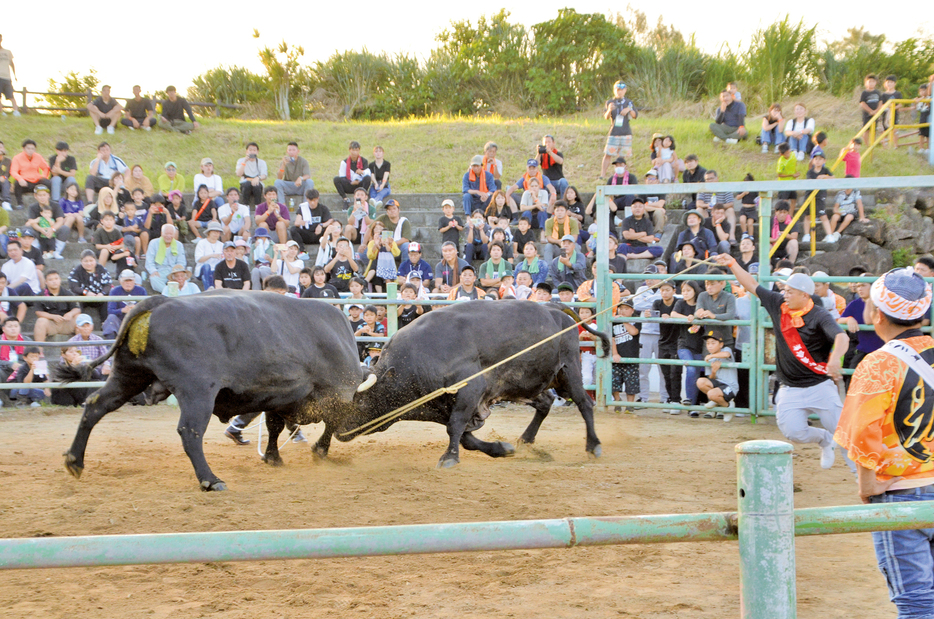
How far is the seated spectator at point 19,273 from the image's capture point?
10531mm

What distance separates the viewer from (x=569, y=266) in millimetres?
11094

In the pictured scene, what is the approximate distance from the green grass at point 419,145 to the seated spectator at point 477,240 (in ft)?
15.4

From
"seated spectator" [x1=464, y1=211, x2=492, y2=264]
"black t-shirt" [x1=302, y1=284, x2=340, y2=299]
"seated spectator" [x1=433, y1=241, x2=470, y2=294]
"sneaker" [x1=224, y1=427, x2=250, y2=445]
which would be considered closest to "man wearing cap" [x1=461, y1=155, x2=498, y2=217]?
"seated spectator" [x1=464, y1=211, x2=492, y2=264]

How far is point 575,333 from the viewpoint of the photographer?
7230 mm

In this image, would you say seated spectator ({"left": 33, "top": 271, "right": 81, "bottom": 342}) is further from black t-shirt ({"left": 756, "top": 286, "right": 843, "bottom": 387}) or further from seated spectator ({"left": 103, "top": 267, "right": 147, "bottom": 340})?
black t-shirt ({"left": 756, "top": 286, "right": 843, "bottom": 387})

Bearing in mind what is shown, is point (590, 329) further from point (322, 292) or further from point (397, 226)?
point (397, 226)

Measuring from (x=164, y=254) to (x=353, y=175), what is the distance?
12.8 ft

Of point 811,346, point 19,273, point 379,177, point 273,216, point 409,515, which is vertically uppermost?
point 379,177

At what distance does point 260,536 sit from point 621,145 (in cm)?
1432

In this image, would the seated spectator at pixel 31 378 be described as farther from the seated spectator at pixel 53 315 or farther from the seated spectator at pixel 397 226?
the seated spectator at pixel 397 226

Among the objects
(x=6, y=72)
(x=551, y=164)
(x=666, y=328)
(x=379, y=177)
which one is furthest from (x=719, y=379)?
(x=6, y=72)

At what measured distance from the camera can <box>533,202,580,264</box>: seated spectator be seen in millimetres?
11852

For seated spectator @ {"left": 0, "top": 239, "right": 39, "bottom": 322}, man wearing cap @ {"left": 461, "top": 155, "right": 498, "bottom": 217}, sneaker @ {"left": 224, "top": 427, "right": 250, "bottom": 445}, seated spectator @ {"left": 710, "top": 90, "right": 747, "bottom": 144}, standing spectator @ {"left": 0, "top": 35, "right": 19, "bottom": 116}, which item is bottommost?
sneaker @ {"left": 224, "top": 427, "right": 250, "bottom": 445}

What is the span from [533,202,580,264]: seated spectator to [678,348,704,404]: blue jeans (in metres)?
3.36
